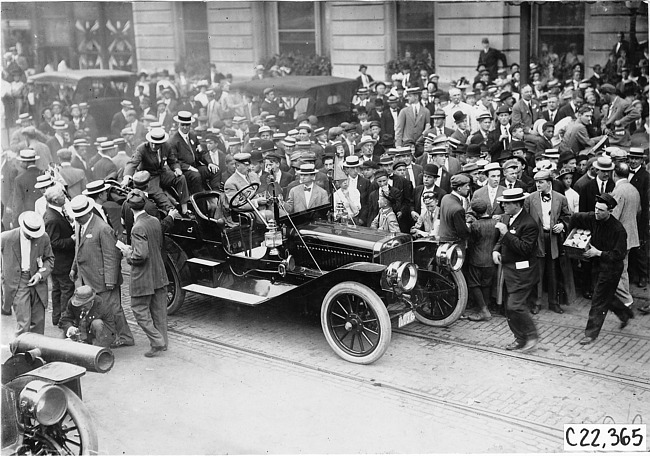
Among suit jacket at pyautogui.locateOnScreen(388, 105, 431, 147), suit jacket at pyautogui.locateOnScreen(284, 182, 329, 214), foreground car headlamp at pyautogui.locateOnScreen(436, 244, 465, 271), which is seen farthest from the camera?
suit jacket at pyautogui.locateOnScreen(388, 105, 431, 147)

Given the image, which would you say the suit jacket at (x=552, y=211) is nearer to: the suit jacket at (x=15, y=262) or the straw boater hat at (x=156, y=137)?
the straw boater hat at (x=156, y=137)

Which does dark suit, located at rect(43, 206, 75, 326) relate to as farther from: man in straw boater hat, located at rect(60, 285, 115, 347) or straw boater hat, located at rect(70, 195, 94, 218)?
man in straw boater hat, located at rect(60, 285, 115, 347)

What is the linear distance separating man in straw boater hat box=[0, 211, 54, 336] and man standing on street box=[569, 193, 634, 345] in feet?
17.7

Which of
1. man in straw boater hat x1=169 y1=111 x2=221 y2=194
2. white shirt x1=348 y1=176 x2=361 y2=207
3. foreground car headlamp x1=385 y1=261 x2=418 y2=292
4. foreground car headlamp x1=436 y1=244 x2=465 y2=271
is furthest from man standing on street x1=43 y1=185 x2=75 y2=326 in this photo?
foreground car headlamp x1=436 y1=244 x2=465 y2=271

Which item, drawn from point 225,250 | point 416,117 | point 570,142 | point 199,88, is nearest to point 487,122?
point 570,142

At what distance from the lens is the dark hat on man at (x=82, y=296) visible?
24.6 feet

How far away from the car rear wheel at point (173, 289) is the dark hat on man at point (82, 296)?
135cm

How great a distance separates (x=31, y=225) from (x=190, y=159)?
115 inches

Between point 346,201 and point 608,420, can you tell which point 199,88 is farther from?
point 608,420

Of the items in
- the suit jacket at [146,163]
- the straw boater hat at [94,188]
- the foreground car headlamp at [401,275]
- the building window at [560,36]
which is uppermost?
the building window at [560,36]

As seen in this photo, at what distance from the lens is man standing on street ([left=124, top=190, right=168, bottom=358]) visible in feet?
25.1

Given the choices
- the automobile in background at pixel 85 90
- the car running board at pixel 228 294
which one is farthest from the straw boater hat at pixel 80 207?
the automobile in background at pixel 85 90

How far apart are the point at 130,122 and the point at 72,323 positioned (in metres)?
7.46

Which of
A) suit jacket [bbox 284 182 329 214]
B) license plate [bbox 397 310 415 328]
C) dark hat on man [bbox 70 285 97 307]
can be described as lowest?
license plate [bbox 397 310 415 328]
